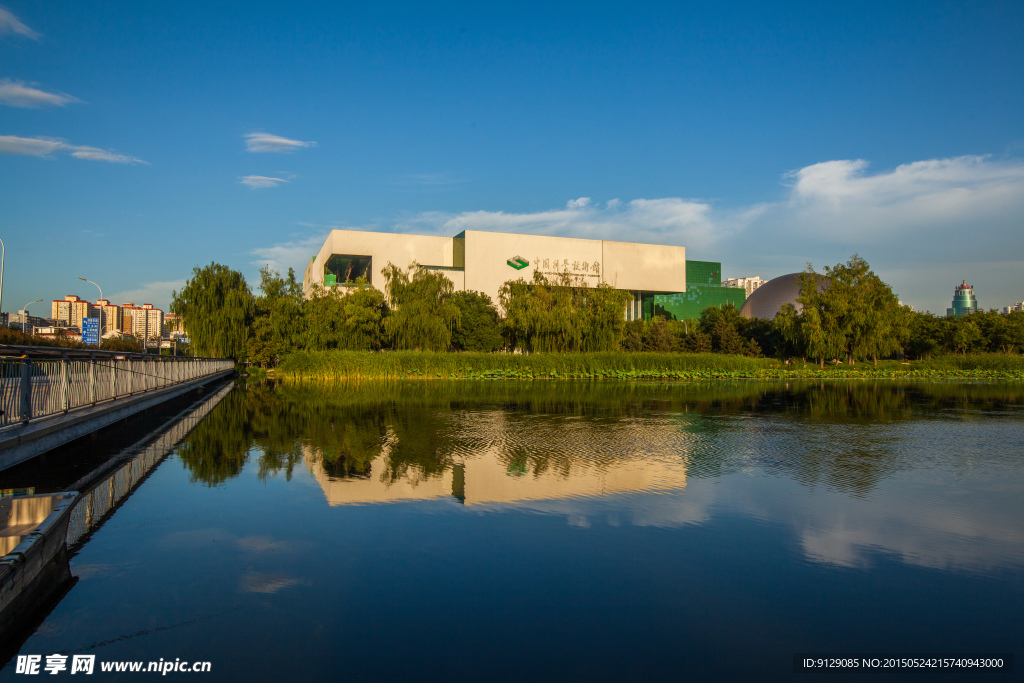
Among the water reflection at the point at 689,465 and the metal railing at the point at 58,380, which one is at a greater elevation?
the metal railing at the point at 58,380

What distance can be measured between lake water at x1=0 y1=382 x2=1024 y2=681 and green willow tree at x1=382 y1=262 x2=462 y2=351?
97.3 ft

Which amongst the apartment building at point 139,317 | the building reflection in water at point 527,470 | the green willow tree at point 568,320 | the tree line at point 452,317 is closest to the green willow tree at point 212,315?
the tree line at point 452,317

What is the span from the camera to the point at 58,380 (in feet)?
31.4

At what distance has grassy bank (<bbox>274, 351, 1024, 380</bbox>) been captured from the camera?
34.2m

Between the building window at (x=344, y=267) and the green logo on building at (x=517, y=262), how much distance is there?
1212 centimetres

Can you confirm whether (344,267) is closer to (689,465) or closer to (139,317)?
(689,465)

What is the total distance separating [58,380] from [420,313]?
3031cm

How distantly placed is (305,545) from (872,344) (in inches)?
1884

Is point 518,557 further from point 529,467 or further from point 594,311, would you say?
point 594,311

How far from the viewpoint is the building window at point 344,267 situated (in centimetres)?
5488

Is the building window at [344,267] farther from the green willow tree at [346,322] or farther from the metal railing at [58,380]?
the metal railing at [58,380]

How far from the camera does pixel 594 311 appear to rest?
41.9 metres

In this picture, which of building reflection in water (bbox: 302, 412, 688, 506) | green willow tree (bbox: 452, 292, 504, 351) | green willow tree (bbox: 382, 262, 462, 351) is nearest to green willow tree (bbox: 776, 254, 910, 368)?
green willow tree (bbox: 452, 292, 504, 351)

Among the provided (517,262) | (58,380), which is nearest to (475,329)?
(517,262)
